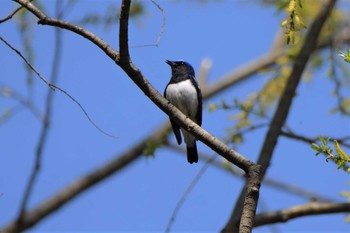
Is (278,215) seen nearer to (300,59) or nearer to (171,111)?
(300,59)

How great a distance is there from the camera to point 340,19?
7559 millimetres

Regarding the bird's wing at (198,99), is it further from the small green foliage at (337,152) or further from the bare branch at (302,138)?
the small green foliage at (337,152)

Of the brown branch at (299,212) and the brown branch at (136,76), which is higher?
the brown branch at (299,212)

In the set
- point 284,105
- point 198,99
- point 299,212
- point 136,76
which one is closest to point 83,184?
point 198,99

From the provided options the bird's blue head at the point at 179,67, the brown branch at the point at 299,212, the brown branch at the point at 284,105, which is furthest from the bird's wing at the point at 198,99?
the brown branch at the point at 299,212

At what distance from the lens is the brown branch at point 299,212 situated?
482 cm

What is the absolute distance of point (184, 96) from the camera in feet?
20.0

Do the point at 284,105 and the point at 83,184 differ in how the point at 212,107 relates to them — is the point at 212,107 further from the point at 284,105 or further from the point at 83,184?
the point at 83,184

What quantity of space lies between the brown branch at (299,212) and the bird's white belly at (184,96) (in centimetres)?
161

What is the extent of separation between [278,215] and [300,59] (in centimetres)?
153

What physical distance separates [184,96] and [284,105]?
1.05 m

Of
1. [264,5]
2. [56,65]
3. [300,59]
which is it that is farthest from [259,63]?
[56,65]

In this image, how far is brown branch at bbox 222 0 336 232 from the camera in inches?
183

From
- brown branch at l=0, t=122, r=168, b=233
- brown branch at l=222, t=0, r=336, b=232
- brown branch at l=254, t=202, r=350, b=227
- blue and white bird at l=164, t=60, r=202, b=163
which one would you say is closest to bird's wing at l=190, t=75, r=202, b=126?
blue and white bird at l=164, t=60, r=202, b=163
